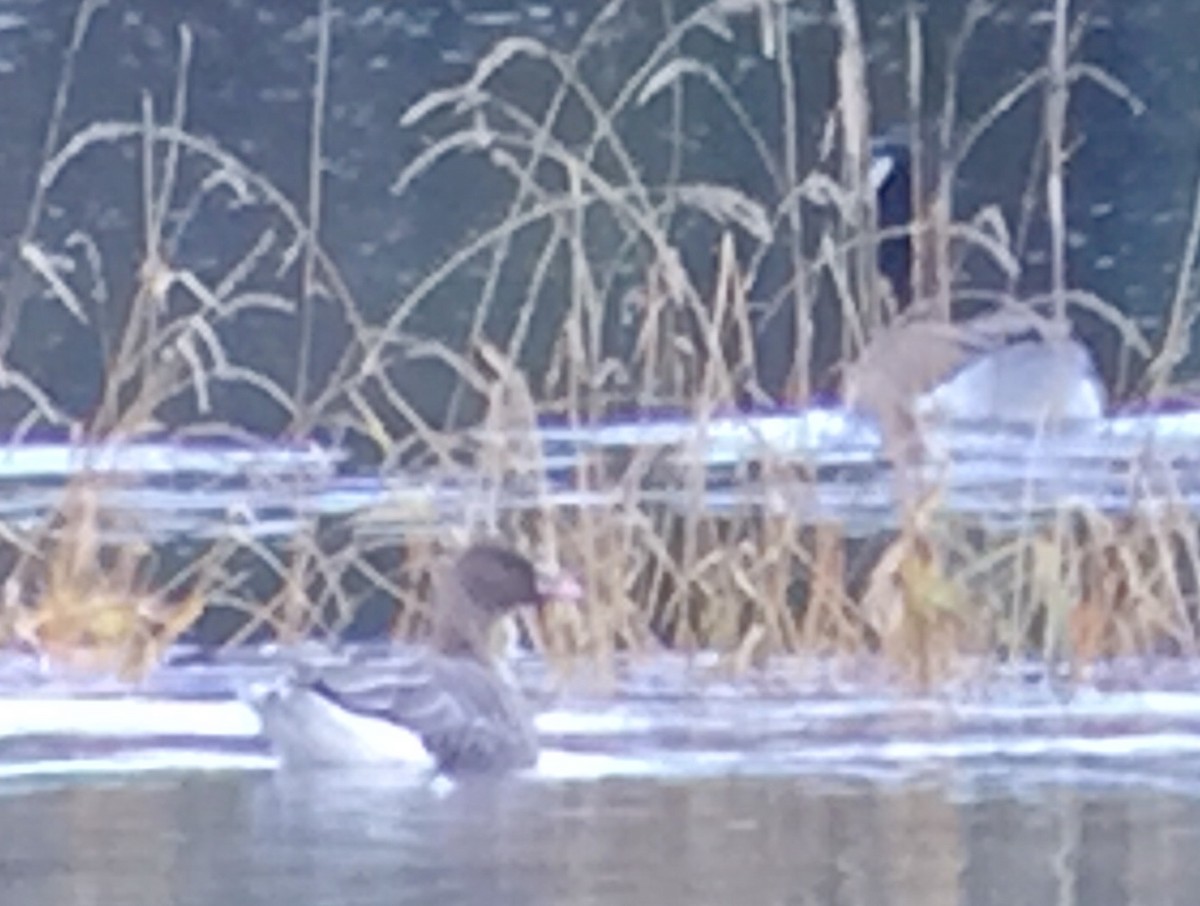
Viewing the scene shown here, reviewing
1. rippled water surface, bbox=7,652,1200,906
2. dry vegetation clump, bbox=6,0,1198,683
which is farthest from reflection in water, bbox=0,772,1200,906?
dry vegetation clump, bbox=6,0,1198,683

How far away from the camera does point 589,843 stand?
1.85 meters

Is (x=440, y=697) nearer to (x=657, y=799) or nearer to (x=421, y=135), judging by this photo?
(x=657, y=799)

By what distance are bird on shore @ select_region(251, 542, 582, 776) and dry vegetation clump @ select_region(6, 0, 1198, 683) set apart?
2 cm

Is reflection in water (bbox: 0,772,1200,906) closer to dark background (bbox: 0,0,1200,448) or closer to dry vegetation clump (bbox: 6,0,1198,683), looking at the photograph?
dry vegetation clump (bbox: 6,0,1198,683)

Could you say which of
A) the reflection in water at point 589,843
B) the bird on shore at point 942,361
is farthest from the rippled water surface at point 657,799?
the bird on shore at point 942,361

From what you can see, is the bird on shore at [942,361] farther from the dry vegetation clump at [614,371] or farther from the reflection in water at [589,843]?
the reflection in water at [589,843]

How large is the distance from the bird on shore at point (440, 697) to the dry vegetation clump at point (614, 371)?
21 mm

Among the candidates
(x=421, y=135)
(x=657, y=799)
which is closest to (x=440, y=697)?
(x=657, y=799)

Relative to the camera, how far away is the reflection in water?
1.80 metres

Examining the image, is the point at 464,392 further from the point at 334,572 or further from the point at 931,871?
the point at 931,871

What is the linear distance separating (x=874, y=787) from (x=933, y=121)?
0.36 metres

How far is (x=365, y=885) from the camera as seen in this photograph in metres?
1.80

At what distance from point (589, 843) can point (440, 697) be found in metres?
0.14

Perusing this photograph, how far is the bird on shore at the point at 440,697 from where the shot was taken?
193 cm
